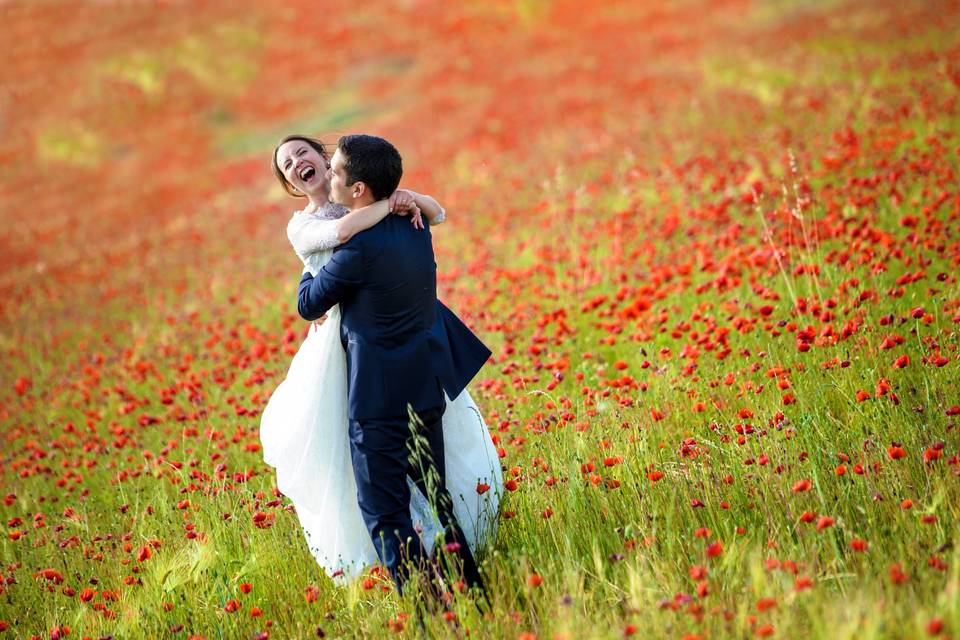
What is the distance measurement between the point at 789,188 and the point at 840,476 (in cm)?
468

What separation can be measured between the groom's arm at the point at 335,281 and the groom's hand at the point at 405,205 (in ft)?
0.72

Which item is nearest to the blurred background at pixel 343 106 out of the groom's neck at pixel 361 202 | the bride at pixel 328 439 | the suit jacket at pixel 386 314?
the bride at pixel 328 439

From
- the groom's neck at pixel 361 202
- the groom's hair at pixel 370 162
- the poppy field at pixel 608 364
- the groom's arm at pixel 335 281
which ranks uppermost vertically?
the groom's hair at pixel 370 162

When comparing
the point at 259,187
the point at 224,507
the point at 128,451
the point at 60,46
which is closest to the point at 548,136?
the point at 259,187

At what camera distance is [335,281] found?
3043mm

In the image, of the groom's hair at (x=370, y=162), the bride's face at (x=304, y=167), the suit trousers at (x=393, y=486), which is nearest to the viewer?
the groom's hair at (x=370, y=162)

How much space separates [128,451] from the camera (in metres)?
5.65

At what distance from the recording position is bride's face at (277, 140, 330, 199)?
3.44 meters

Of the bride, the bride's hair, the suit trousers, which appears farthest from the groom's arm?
the bride's hair

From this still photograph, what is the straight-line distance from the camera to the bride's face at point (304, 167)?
11.3 feet

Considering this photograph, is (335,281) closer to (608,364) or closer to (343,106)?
(608,364)

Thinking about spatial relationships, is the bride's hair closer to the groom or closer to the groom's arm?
the groom

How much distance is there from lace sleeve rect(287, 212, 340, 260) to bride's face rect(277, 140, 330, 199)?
0.21 metres

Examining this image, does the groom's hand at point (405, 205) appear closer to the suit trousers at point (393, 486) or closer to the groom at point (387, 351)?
the groom at point (387, 351)
